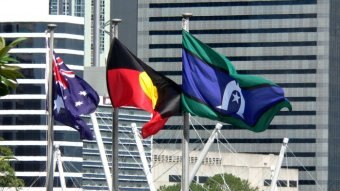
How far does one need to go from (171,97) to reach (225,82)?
1.74 m

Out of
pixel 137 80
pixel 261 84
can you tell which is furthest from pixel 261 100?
pixel 137 80

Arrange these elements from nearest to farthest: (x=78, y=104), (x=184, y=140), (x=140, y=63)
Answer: (x=184, y=140), (x=140, y=63), (x=78, y=104)

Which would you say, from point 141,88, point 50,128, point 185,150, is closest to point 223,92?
point 185,150

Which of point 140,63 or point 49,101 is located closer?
point 140,63

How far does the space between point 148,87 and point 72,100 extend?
921 cm

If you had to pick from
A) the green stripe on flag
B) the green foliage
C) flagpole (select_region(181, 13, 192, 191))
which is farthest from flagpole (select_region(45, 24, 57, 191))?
the green foliage

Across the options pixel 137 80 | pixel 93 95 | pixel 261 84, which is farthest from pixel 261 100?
pixel 93 95

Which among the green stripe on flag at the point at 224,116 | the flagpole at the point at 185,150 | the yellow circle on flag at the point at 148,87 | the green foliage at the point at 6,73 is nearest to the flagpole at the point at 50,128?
the yellow circle on flag at the point at 148,87

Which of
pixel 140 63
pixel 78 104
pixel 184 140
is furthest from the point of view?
pixel 78 104

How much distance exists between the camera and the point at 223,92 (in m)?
53.6

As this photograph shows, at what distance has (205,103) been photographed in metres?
53.3

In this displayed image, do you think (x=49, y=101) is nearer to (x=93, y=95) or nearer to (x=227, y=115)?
(x=93, y=95)

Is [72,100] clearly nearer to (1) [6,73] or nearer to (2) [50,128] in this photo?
(2) [50,128]

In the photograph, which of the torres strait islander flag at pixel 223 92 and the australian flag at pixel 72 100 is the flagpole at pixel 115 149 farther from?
the australian flag at pixel 72 100
